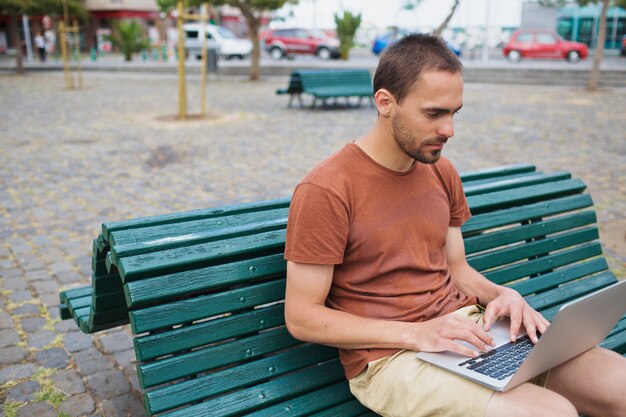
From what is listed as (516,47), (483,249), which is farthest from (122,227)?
(516,47)

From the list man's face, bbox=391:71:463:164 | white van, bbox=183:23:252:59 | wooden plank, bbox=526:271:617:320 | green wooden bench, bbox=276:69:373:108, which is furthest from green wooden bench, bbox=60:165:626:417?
white van, bbox=183:23:252:59

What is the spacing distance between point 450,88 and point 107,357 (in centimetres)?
250

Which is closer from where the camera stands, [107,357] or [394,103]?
[394,103]

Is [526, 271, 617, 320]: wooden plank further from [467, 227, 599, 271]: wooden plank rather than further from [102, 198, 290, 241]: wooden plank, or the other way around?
[102, 198, 290, 241]: wooden plank

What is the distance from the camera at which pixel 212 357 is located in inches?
82.0

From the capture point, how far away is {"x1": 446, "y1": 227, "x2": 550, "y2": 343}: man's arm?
86.6 inches

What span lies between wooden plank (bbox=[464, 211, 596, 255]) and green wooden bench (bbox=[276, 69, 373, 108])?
1160 centimetres

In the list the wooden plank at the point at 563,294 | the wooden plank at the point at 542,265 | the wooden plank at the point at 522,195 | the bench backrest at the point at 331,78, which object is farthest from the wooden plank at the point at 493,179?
the bench backrest at the point at 331,78

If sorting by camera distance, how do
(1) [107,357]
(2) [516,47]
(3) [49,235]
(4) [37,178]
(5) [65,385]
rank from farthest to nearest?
(2) [516,47], (4) [37,178], (3) [49,235], (1) [107,357], (5) [65,385]

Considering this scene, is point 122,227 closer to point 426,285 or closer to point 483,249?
point 426,285

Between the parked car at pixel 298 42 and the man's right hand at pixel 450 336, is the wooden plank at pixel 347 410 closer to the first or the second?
the man's right hand at pixel 450 336

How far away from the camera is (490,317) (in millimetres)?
2209

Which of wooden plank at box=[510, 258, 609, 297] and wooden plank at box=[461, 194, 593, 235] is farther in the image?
wooden plank at box=[510, 258, 609, 297]

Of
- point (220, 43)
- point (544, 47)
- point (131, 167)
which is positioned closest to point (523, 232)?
point (131, 167)
